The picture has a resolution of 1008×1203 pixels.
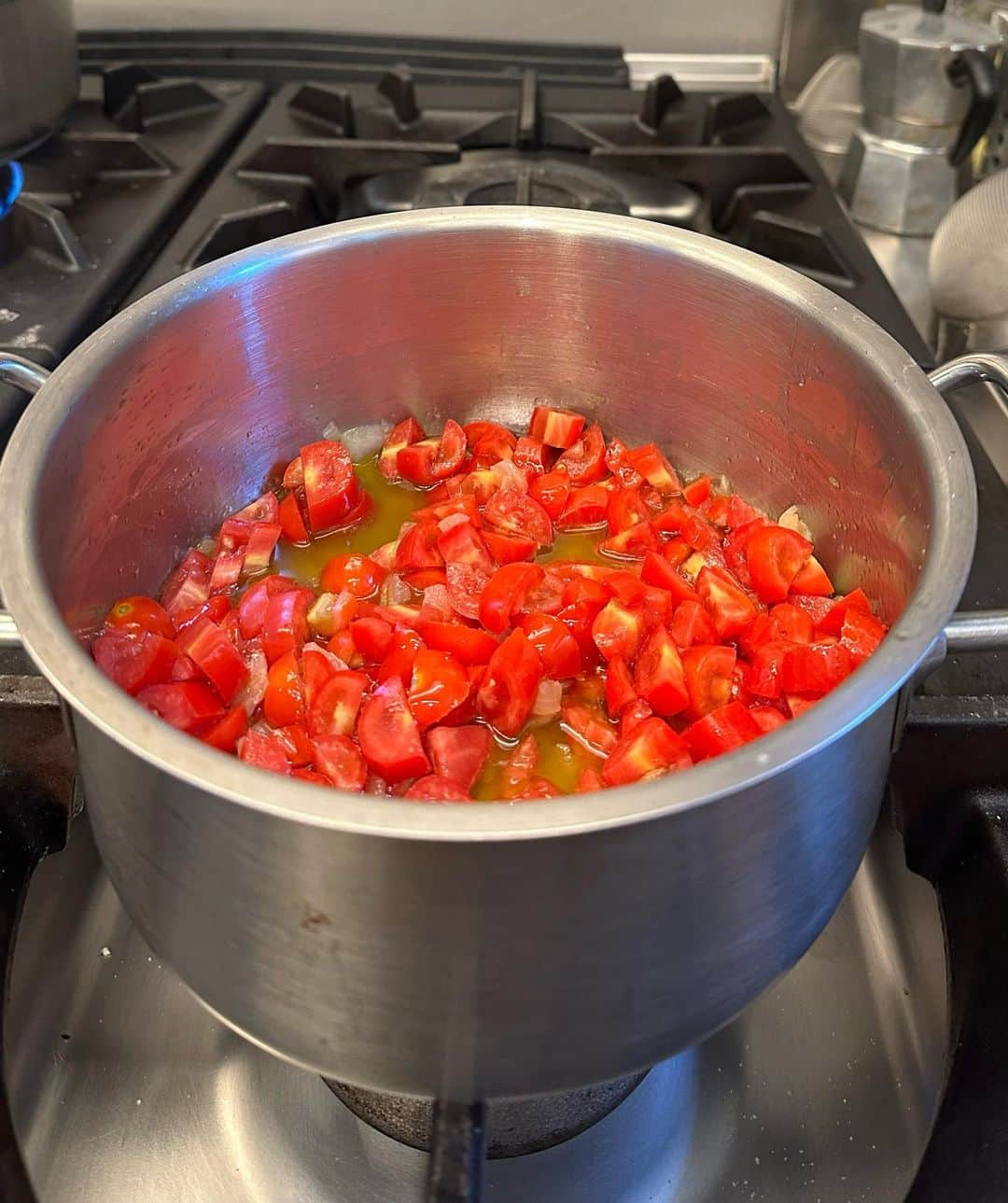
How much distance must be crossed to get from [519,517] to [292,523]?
225mm

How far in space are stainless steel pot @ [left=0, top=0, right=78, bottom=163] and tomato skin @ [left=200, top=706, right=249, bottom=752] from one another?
2.74 feet

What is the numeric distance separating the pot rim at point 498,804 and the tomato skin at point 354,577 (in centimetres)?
27

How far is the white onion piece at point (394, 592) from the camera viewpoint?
3.19ft

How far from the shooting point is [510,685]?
812 mm

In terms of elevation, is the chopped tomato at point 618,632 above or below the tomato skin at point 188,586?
above

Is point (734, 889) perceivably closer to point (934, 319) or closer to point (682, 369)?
point (682, 369)

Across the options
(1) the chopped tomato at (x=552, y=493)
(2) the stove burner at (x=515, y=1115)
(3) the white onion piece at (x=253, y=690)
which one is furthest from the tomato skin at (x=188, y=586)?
(2) the stove burner at (x=515, y=1115)

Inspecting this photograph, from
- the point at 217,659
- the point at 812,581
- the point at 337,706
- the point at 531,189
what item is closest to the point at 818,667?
the point at 812,581

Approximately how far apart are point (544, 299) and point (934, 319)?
0.65 meters

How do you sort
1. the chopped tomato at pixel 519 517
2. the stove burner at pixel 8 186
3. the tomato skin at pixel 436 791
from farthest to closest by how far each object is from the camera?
the stove burner at pixel 8 186 → the chopped tomato at pixel 519 517 → the tomato skin at pixel 436 791

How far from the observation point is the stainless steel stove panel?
81cm

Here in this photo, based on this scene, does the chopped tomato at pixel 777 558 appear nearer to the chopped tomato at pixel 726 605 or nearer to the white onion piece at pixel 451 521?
the chopped tomato at pixel 726 605

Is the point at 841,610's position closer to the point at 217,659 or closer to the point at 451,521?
the point at 451,521

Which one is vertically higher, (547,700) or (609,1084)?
(547,700)
